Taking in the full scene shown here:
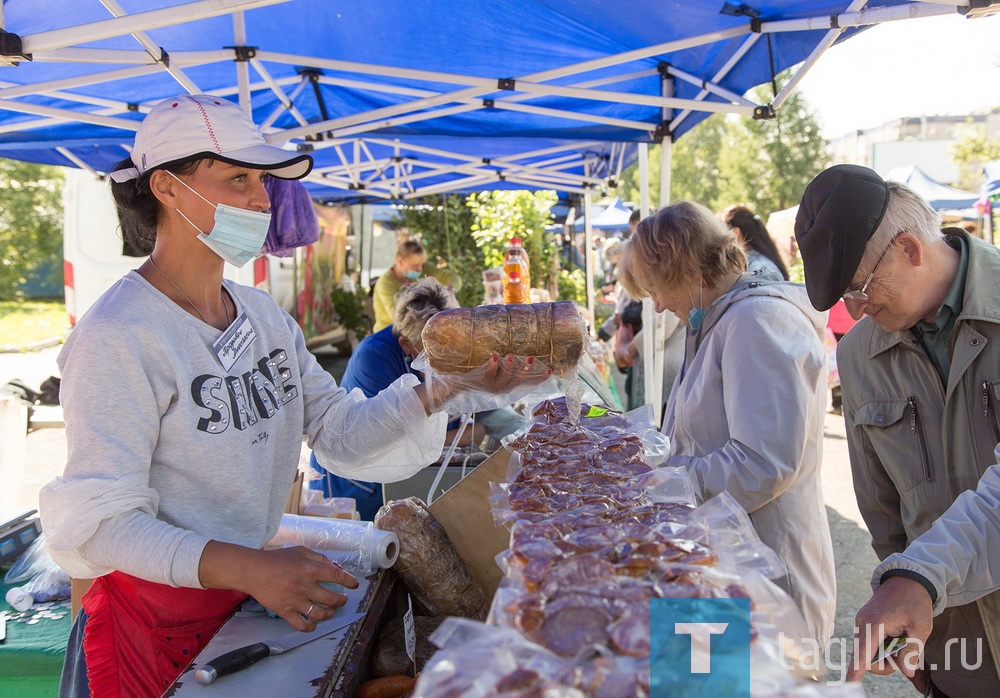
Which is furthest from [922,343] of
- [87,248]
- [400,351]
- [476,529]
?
[87,248]

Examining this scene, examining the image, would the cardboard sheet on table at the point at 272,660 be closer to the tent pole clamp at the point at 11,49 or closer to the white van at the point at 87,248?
the tent pole clamp at the point at 11,49

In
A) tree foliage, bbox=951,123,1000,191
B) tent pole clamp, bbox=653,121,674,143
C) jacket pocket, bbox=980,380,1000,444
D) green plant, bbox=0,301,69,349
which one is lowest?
green plant, bbox=0,301,69,349

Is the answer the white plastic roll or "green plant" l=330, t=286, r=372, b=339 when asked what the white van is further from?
the white plastic roll

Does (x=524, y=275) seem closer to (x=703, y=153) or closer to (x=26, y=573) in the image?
(x=26, y=573)

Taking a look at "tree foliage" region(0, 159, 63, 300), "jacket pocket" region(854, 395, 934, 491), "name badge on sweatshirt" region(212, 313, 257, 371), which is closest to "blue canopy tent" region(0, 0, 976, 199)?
"name badge on sweatshirt" region(212, 313, 257, 371)

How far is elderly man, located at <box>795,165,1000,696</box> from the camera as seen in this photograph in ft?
5.93

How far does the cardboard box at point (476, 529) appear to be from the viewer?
198 centimetres

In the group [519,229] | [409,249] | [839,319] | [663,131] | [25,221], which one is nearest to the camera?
[663,131]

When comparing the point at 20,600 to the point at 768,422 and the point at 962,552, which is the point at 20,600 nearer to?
the point at 768,422

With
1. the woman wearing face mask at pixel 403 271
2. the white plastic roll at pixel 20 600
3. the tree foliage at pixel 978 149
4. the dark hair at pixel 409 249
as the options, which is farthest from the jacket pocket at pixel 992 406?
the tree foliage at pixel 978 149

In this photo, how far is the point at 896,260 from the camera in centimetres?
187

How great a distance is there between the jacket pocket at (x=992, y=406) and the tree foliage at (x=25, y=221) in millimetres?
27097

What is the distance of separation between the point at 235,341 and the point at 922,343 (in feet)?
5.92

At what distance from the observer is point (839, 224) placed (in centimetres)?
179
